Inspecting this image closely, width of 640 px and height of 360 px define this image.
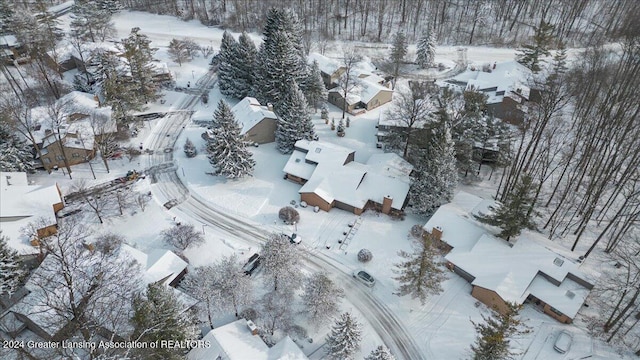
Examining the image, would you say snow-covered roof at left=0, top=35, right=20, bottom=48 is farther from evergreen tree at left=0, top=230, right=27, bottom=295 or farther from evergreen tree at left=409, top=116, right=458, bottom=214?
evergreen tree at left=409, top=116, right=458, bottom=214

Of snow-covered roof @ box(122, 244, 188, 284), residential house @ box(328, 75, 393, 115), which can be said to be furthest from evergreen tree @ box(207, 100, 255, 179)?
residential house @ box(328, 75, 393, 115)

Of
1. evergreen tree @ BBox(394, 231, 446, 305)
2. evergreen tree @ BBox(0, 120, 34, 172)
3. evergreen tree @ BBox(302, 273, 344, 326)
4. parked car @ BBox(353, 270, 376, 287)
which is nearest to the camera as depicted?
evergreen tree @ BBox(302, 273, 344, 326)

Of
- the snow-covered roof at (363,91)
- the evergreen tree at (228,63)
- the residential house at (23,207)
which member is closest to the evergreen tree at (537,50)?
the snow-covered roof at (363,91)

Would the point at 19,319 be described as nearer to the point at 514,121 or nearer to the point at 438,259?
the point at 438,259

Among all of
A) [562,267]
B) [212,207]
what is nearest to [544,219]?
[562,267]

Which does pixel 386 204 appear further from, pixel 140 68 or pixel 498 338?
pixel 140 68

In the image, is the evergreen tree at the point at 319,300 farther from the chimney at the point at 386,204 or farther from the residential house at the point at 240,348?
the chimney at the point at 386,204
